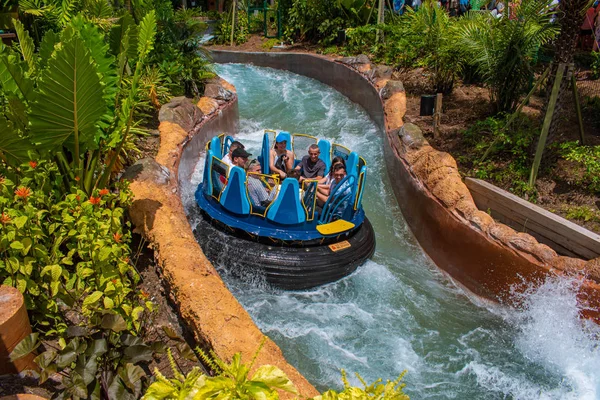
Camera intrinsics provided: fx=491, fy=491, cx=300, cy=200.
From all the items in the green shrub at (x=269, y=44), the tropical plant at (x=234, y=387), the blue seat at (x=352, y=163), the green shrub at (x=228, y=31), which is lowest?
the blue seat at (x=352, y=163)

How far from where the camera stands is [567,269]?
4.68 meters

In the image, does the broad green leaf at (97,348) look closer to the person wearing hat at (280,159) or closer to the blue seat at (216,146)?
the blue seat at (216,146)

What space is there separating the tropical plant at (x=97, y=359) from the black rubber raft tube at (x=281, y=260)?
7.39 ft

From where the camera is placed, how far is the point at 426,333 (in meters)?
5.08

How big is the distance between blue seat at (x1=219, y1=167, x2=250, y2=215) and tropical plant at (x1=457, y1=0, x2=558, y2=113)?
14.4 feet

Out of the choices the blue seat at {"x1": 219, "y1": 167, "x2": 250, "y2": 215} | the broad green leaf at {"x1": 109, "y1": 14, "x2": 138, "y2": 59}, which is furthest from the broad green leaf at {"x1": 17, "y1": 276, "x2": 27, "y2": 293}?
the blue seat at {"x1": 219, "y1": 167, "x2": 250, "y2": 215}

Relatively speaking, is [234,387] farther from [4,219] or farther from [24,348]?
[4,219]

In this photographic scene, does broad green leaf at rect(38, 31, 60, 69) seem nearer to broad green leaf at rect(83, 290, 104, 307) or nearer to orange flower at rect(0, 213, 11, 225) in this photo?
orange flower at rect(0, 213, 11, 225)

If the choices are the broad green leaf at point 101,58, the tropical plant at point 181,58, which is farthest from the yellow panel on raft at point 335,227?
the tropical plant at point 181,58

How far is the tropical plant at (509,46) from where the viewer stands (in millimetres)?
6941

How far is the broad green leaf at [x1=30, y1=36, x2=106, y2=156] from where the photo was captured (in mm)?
3234

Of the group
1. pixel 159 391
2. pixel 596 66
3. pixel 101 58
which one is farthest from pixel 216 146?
pixel 596 66

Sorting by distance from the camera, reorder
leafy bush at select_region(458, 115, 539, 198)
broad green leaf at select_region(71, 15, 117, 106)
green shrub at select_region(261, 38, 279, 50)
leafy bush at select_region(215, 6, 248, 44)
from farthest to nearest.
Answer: leafy bush at select_region(215, 6, 248, 44) < green shrub at select_region(261, 38, 279, 50) < leafy bush at select_region(458, 115, 539, 198) < broad green leaf at select_region(71, 15, 117, 106)

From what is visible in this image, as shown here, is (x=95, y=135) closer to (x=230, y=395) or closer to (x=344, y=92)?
(x=230, y=395)
